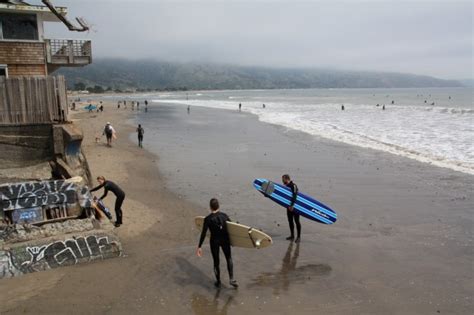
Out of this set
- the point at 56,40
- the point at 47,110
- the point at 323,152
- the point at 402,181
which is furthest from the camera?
the point at 323,152

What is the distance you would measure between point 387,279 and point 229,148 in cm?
1664

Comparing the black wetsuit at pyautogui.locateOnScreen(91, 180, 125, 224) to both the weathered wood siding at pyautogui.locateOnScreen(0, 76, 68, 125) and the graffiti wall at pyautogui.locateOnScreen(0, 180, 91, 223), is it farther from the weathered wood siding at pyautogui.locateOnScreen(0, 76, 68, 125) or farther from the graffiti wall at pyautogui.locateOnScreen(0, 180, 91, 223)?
the weathered wood siding at pyautogui.locateOnScreen(0, 76, 68, 125)

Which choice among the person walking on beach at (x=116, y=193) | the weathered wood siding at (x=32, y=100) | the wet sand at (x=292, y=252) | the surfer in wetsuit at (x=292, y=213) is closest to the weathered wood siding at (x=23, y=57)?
the weathered wood siding at (x=32, y=100)

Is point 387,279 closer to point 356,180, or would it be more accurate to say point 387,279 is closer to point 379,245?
point 379,245

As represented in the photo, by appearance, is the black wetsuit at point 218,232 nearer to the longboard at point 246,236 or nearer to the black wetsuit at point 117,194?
the longboard at point 246,236

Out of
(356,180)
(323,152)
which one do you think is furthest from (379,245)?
(323,152)

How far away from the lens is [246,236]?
310 inches

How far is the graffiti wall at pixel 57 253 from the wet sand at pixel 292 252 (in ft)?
0.78

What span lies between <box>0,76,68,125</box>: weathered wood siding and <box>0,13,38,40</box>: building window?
5.13 metres

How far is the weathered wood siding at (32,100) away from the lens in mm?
12125

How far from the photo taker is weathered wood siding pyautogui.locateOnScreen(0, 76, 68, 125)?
12125mm

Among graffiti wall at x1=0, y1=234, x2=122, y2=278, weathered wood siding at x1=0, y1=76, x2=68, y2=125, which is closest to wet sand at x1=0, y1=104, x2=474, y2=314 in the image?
graffiti wall at x1=0, y1=234, x2=122, y2=278

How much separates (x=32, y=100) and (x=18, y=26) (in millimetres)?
5948

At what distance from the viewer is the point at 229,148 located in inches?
936
